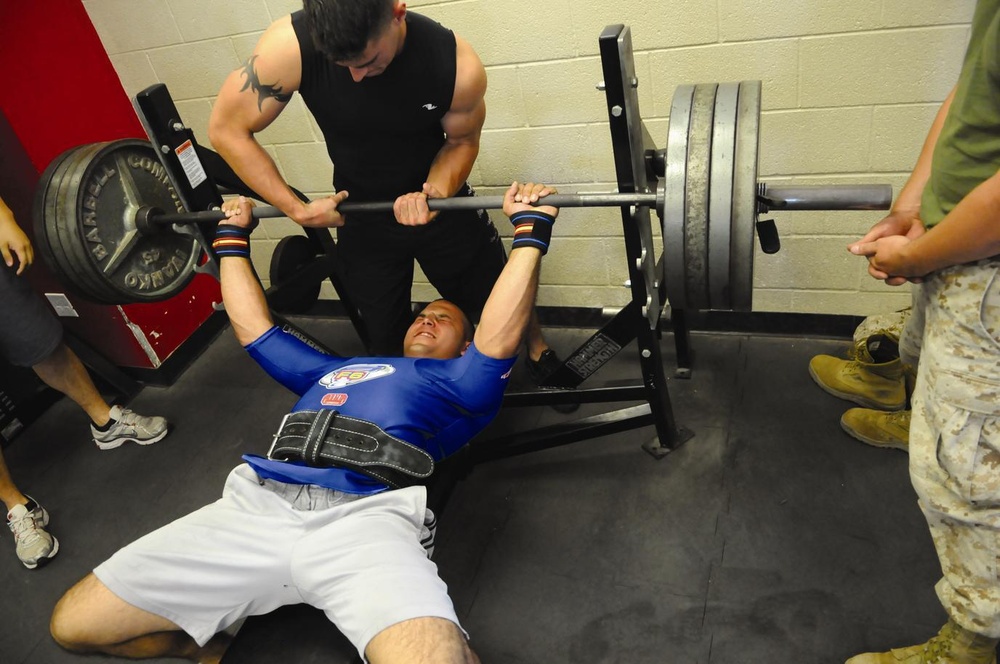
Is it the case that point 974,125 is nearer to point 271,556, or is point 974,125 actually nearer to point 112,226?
point 271,556

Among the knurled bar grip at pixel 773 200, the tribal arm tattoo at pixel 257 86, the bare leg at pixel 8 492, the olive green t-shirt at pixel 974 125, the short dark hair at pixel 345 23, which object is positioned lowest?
the bare leg at pixel 8 492

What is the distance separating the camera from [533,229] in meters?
1.66


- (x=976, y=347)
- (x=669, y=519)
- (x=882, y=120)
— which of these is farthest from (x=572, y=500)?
(x=882, y=120)

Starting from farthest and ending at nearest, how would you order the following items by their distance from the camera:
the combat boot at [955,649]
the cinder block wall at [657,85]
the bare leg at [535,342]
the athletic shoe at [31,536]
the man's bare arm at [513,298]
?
the bare leg at [535,342], the athletic shoe at [31,536], the cinder block wall at [657,85], the man's bare arm at [513,298], the combat boot at [955,649]

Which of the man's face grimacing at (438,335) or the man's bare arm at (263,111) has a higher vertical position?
the man's bare arm at (263,111)

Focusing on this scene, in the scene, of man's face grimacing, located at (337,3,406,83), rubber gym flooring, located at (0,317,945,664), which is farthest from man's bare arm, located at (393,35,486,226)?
rubber gym flooring, located at (0,317,945,664)

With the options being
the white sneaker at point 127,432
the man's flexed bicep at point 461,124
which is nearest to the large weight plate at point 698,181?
the man's flexed bicep at point 461,124

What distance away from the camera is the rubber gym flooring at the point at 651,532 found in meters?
1.70

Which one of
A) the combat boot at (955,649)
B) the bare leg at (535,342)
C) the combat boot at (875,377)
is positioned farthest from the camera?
the bare leg at (535,342)

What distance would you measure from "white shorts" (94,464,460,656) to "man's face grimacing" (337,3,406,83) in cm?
100

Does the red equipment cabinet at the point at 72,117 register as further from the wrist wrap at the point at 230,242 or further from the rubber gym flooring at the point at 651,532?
the wrist wrap at the point at 230,242

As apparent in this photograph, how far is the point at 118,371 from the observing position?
2912 mm

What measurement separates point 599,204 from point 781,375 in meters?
1.18

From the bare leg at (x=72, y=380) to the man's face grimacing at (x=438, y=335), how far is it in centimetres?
141
